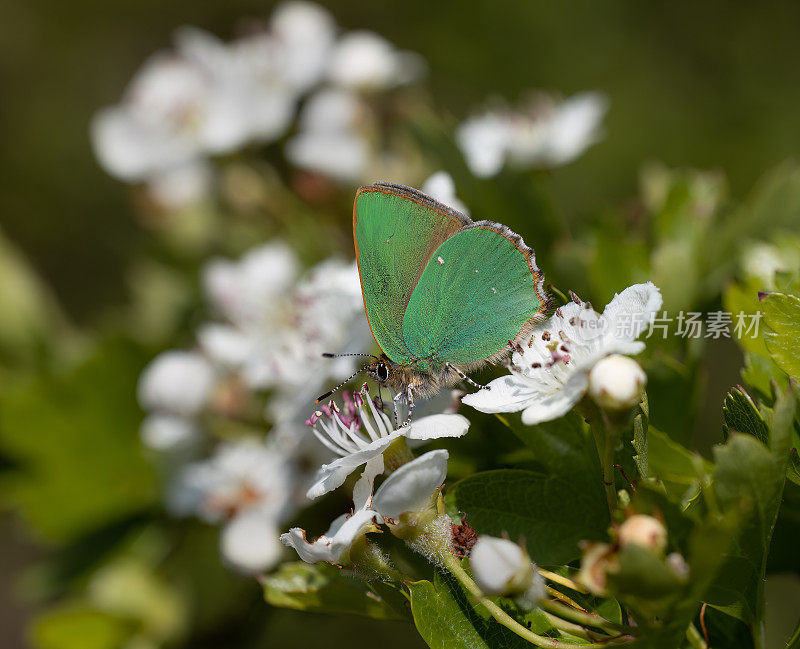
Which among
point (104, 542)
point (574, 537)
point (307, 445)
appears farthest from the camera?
point (104, 542)

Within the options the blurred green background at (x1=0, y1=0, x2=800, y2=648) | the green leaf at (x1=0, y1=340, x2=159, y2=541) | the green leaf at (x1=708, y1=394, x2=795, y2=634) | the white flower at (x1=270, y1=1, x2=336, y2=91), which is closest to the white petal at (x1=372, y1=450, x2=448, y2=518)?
the green leaf at (x1=708, y1=394, x2=795, y2=634)

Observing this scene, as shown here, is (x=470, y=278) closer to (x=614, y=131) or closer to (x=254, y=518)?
(x=254, y=518)

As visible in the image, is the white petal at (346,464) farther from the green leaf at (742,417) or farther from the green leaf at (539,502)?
the green leaf at (742,417)

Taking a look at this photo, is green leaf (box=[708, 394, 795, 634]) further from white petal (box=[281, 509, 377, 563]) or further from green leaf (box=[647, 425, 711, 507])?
white petal (box=[281, 509, 377, 563])

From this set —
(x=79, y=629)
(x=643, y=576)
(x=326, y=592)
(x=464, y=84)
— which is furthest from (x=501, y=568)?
(x=464, y=84)

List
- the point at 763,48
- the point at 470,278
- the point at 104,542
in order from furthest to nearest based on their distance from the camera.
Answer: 1. the point at 763,48
2. the point at 104,542
3. the point at 470,278

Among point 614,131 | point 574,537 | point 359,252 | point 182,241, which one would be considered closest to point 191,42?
point 182,241
